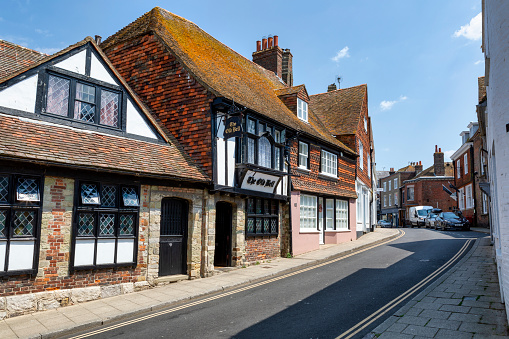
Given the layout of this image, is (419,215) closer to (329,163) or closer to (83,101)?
(329,163)

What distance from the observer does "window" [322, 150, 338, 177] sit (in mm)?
19650

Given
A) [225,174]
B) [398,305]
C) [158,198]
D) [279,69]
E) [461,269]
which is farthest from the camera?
[279,69]

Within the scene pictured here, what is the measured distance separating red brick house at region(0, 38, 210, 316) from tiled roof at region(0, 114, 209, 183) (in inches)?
1.1

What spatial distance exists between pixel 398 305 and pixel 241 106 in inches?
321

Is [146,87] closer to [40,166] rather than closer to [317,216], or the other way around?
[40,166]

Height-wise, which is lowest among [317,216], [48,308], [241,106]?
[48,308]

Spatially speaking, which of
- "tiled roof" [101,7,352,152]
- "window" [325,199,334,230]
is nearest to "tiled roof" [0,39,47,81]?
"tiled roof" [101,7,352,152]

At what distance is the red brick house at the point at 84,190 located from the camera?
8148 millimetres

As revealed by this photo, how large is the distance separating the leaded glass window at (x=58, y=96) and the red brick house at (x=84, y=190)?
0.03m

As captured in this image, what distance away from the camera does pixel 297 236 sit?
651 inches

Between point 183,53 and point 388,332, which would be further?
point 183,53

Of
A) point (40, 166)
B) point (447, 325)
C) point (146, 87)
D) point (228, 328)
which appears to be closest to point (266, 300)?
point (228, 328)

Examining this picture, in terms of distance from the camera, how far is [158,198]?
1086cm

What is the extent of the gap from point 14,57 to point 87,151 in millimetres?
4246
